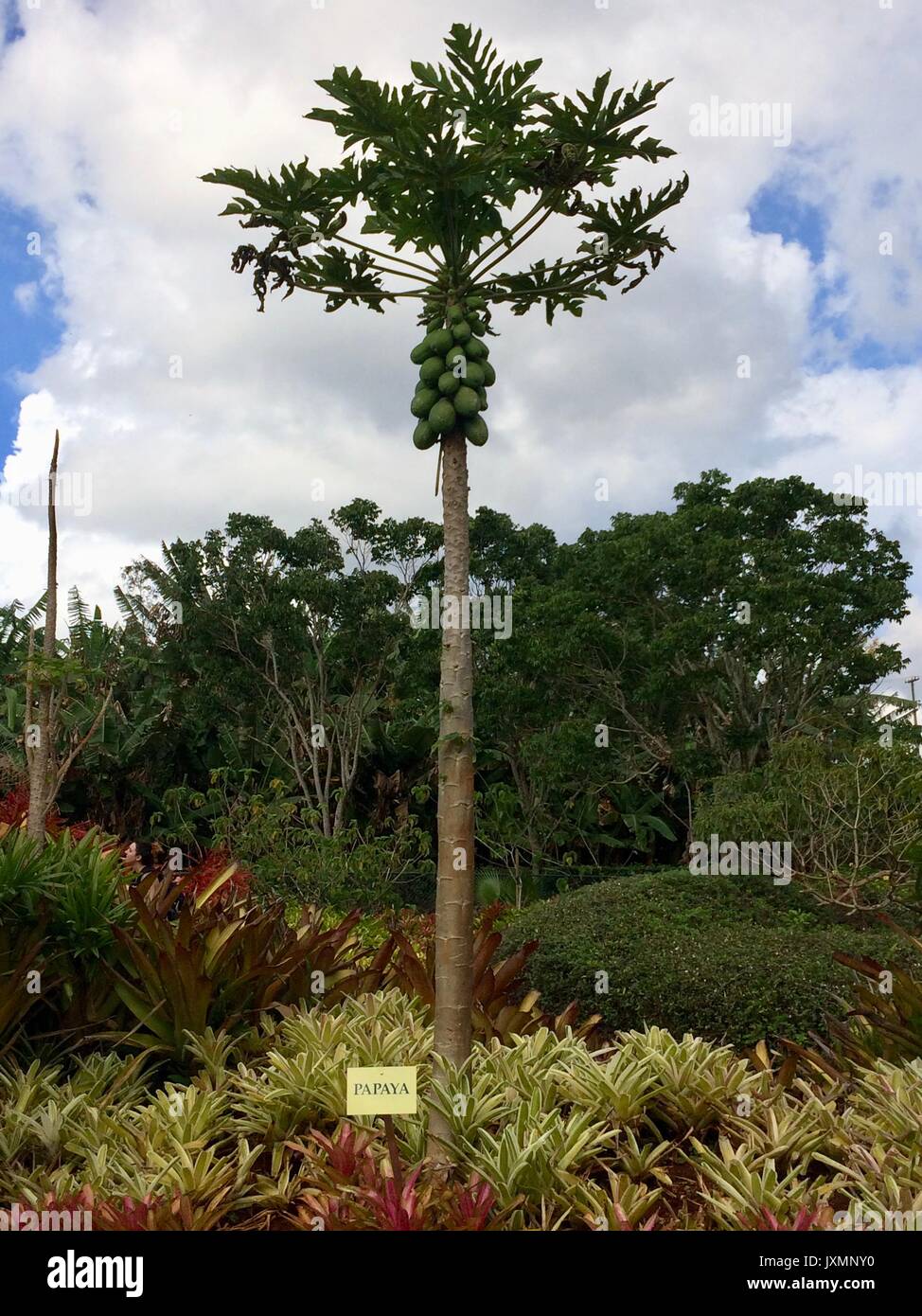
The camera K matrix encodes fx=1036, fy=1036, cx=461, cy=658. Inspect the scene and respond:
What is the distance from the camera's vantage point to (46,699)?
625 cm

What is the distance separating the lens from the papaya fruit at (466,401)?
379 cm

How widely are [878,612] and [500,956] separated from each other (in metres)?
9.23

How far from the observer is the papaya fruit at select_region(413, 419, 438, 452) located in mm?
3887

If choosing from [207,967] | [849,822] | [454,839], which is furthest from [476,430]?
[849,822]

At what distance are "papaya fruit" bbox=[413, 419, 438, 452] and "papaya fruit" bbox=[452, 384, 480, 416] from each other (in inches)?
5.1

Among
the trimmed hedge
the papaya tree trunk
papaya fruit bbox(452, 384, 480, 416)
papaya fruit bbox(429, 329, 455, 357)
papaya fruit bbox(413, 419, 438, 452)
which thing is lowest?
the trimmed hedge

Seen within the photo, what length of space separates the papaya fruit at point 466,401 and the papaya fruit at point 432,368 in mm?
109

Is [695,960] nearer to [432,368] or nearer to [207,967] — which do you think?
[207,967]

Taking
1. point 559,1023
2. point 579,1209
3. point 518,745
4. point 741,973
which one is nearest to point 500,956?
point 741,973

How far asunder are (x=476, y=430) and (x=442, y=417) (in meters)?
0.16

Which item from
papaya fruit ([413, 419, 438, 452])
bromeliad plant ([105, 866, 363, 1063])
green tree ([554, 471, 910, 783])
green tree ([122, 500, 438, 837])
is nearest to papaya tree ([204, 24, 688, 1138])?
papaya fruit ([413, 419, 438, 452])

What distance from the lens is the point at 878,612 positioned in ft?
49.7

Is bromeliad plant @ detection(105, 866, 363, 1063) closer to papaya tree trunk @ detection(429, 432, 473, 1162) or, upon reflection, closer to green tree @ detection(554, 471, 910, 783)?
papaya tree trunk @ detection(429, 432, 473, 1162)
